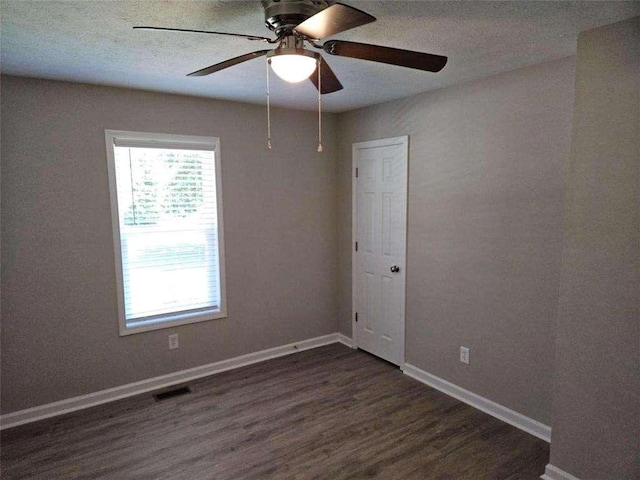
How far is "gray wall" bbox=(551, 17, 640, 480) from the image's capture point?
6.39 feet

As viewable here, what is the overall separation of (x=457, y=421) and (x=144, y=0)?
10.2 ft

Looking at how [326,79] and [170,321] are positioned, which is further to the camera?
[170,321]

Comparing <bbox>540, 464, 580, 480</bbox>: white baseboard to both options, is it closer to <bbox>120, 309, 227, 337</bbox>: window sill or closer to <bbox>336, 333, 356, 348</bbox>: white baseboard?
<bbox>336, 333, 356, 348</bbox>: white baseboard

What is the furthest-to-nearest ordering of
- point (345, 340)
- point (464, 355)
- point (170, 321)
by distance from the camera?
point (345, 340) < point (170, 321) < point (464, 355)

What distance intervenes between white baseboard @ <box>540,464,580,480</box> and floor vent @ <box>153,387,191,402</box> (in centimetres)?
261

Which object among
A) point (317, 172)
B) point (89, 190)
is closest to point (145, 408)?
point (89, 190)

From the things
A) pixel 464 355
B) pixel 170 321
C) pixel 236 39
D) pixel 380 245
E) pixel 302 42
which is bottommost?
pixel 464 355

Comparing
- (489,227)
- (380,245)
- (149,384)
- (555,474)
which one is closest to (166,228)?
(149,384)

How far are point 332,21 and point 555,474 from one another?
2.61 m

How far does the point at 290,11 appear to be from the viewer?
5.15 ft

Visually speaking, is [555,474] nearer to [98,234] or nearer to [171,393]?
[171,393]

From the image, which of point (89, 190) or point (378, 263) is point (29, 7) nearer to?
point (89, 190)

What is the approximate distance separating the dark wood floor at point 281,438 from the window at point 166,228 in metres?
0.70

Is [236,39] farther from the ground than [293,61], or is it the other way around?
[236,39]
